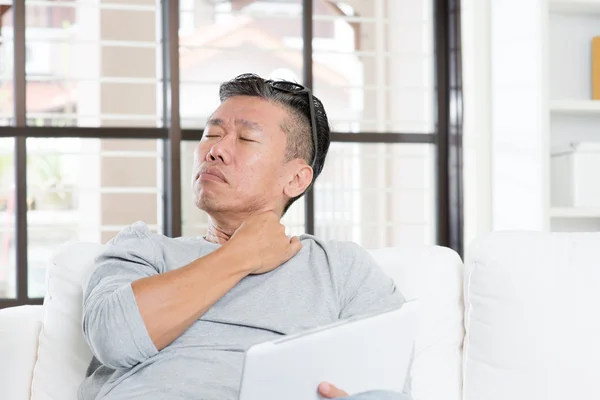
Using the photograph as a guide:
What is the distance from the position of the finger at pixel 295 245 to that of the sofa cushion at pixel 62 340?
1.53ft

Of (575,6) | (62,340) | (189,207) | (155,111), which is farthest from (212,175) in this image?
(155,111)

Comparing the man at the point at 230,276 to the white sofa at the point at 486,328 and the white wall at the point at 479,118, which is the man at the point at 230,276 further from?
the white wall at the point at 479,118

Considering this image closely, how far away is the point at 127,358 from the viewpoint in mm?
1286

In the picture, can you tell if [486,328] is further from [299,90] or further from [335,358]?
[335,358]

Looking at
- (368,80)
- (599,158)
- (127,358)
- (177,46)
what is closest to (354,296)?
(127,358)

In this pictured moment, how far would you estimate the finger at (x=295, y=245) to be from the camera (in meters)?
1.56

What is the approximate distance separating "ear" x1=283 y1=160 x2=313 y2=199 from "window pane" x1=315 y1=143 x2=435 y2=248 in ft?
9.93

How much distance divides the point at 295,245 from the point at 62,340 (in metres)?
0.54

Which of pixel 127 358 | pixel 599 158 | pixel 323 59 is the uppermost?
pixel 323 59

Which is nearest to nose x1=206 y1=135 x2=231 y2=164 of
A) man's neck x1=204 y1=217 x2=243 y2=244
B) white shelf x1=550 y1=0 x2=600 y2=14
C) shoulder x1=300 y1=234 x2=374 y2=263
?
man's neck x1=204 y1=217 x2=243 y2=244

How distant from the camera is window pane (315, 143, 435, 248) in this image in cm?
500

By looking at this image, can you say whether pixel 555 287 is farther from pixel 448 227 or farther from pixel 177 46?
pixel 177 46

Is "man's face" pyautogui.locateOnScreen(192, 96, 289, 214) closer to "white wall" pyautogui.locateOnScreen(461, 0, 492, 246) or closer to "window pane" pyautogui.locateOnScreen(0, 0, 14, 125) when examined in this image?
"white wall" pyautogui.locateOnScreen(461, 0, 492, 246)

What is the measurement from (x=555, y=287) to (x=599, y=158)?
1.16m
